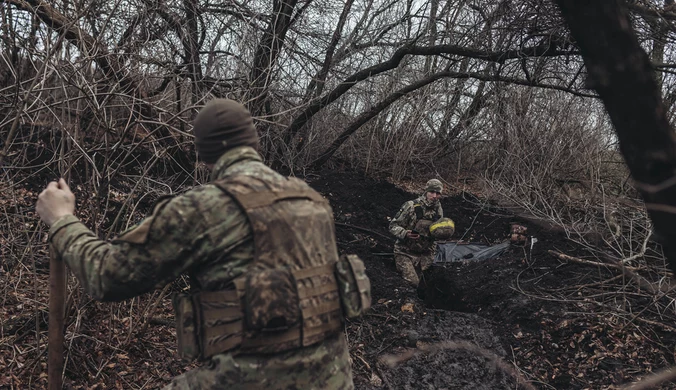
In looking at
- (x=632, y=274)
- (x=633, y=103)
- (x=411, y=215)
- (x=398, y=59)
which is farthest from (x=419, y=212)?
(x=633, y=103)

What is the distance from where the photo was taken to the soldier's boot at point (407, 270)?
852 centimetres

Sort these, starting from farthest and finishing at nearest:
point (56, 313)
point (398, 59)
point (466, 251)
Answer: point (398, 59)
point (466, 251)
point (56, 313)

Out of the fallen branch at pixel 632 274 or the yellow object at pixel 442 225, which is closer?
the fallen branch at pixel 632 274

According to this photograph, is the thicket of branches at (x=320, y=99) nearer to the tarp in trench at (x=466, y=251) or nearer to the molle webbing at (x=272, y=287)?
the tarp in trench at (x=466, y=251)

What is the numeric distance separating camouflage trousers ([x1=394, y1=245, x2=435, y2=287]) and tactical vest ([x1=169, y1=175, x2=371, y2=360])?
20.5 feet

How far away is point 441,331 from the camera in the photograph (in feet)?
22.2

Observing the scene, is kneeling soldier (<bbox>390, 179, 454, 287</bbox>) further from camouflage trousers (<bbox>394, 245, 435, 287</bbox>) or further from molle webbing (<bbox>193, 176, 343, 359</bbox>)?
molle webbing (<bbox>193, 176, 343, 359</bbox>)

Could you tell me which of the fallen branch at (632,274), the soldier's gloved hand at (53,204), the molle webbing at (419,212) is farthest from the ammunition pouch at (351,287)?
the molle webbing at (419,212)

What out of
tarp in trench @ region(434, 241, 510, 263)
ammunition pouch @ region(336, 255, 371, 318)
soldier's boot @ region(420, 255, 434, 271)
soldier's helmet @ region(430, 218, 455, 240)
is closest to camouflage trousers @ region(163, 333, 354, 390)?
ammunition pouch @ region(336, 255, 371, 318)

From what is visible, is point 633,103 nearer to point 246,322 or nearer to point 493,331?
point 246,322

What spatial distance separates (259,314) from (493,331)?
17.0 feet

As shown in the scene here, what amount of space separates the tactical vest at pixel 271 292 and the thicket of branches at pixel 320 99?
5.54 ft

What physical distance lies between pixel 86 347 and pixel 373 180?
10.0 meters

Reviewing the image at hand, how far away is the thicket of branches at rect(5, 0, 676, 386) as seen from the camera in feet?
14.9
